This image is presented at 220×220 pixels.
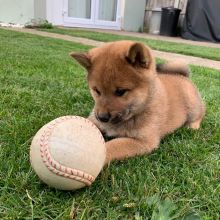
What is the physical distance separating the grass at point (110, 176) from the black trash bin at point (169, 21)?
8340 millimetres

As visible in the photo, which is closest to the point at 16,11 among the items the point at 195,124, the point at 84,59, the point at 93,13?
the point at 93,13

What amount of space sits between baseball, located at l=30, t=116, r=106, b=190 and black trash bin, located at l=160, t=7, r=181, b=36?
10024 mm

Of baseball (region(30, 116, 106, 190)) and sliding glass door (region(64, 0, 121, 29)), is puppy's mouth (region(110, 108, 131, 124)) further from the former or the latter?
sliding glass door (region(64, 0, 121, 29))

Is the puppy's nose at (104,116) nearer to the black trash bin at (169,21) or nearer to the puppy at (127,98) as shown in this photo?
the puppy at (127,98)

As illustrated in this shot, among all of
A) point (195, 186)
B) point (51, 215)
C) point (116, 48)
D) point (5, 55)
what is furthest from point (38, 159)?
point (5, 55)

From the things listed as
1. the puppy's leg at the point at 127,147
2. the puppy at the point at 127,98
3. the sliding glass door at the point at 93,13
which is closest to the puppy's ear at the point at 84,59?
the puppy at the point at 127,98

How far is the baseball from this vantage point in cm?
155

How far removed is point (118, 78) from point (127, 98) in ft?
0.44

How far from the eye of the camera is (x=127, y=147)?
6.95 feet

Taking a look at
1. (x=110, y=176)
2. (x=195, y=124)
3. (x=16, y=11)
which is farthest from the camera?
(x=16, y=11)

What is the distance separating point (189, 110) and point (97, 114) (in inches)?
38.4

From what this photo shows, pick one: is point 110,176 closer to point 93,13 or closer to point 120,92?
point 120,92

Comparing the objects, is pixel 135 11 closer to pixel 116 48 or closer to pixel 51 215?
pixel 116 48

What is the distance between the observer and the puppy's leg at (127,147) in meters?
2.02
